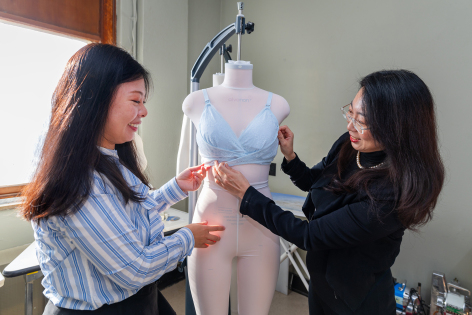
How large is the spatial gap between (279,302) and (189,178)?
1.98 m

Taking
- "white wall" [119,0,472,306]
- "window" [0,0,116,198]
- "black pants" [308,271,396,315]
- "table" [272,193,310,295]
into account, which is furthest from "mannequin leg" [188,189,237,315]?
"white wall" [119,0,472,306]

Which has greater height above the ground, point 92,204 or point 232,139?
point 232,139

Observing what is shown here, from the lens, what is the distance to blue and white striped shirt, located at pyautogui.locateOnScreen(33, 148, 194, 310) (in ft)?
2.89

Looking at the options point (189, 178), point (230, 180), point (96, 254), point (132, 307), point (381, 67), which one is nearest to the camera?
point (96, 254)

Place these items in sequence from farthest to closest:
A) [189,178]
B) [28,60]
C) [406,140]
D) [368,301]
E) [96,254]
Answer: [28,60] < [189,178] < [368,301] < [406,140] < [96,254]

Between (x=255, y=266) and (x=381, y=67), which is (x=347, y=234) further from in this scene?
(x=381, y=67)

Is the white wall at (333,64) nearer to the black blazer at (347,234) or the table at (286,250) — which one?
the table at (286,250)

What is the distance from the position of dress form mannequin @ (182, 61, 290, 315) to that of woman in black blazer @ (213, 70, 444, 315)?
144 millimetres

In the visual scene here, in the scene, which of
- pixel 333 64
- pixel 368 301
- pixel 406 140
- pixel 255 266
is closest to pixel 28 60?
pixel 255 266

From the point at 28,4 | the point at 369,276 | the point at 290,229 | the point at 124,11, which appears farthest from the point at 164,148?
the point at 369,276

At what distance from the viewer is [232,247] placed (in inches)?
57.7

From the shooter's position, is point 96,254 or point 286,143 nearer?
point 96,254

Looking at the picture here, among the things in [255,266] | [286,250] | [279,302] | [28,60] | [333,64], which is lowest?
[279,302]

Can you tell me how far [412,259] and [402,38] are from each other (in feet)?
6.04
